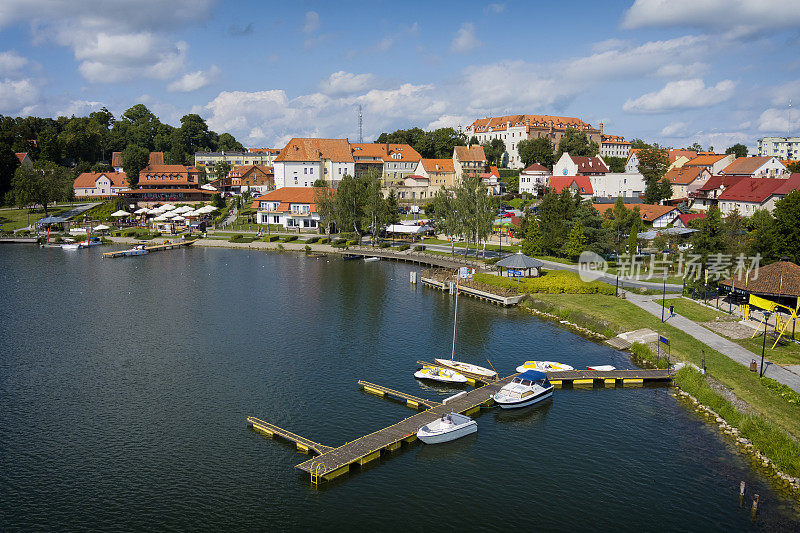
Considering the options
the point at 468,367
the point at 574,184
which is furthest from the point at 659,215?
the point at 468,367

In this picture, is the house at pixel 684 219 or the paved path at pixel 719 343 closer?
the paved path at pixel 719 343

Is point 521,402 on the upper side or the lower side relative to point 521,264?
lower

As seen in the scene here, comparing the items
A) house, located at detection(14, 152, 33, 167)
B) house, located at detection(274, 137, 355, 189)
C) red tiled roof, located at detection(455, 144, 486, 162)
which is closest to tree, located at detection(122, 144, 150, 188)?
house, located at detection(14, 152, 33, 167)

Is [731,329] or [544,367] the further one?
[731,329]

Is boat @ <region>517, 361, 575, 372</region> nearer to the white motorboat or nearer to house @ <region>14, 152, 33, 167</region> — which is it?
the white motorboat

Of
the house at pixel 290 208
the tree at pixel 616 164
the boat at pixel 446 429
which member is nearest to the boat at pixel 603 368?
the boat at pixel 446 429

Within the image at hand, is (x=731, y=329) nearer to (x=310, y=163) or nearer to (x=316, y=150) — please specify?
(x=310, y=163)

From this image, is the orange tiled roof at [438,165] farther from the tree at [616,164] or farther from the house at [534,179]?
the tree at [616,164]
